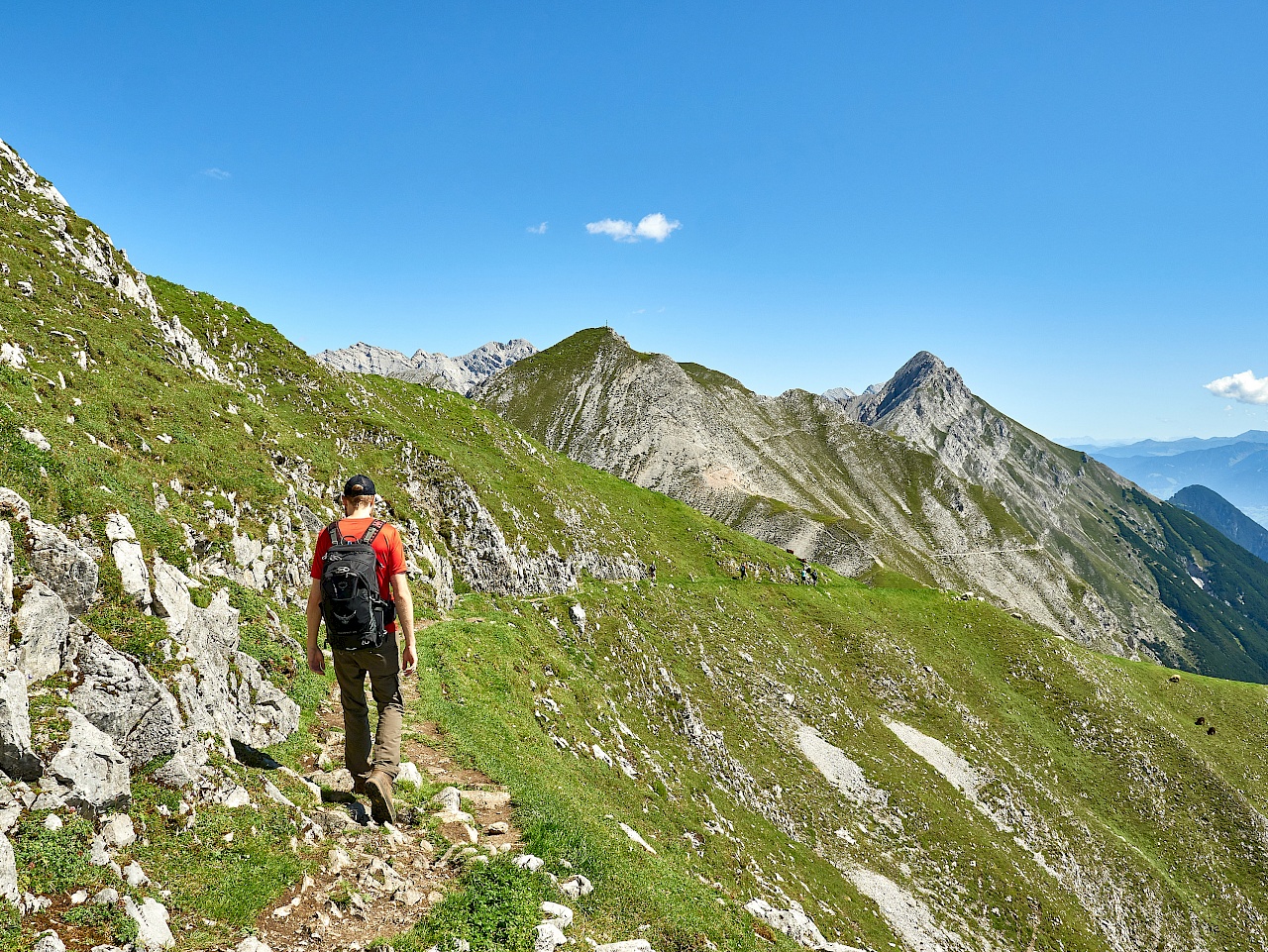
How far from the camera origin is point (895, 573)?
94312mm

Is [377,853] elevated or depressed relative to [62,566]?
depressed

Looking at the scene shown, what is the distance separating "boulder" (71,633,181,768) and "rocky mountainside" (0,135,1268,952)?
0.19ft

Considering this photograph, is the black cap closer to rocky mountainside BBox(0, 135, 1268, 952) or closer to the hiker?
the hiker

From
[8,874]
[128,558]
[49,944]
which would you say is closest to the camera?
[49,944]

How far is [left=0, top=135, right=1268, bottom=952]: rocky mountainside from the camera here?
7824mm

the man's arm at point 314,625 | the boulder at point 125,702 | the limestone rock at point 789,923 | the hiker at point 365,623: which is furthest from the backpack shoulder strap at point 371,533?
the limestone rock at point 789,923

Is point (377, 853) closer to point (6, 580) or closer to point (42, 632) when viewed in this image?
point (42, 632)

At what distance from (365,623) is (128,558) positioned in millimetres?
5637

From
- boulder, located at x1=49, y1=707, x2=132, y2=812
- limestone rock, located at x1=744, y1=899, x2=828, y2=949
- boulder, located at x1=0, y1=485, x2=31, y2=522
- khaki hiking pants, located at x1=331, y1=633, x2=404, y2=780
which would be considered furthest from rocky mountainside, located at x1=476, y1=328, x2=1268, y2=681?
boulder, located at x1=0, y1=485, x2=31, y2=522

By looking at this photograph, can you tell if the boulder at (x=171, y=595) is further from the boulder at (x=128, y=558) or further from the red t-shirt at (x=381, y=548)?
the red t-shirt at (x=381, y=548)

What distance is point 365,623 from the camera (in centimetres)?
902

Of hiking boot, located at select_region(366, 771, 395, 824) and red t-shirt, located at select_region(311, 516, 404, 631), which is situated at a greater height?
red t-shirt, located at select_region(311, 516, 404, 631)

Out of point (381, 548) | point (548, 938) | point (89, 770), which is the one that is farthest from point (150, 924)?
point (381, 548)

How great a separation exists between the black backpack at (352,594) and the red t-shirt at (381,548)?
94 mm
